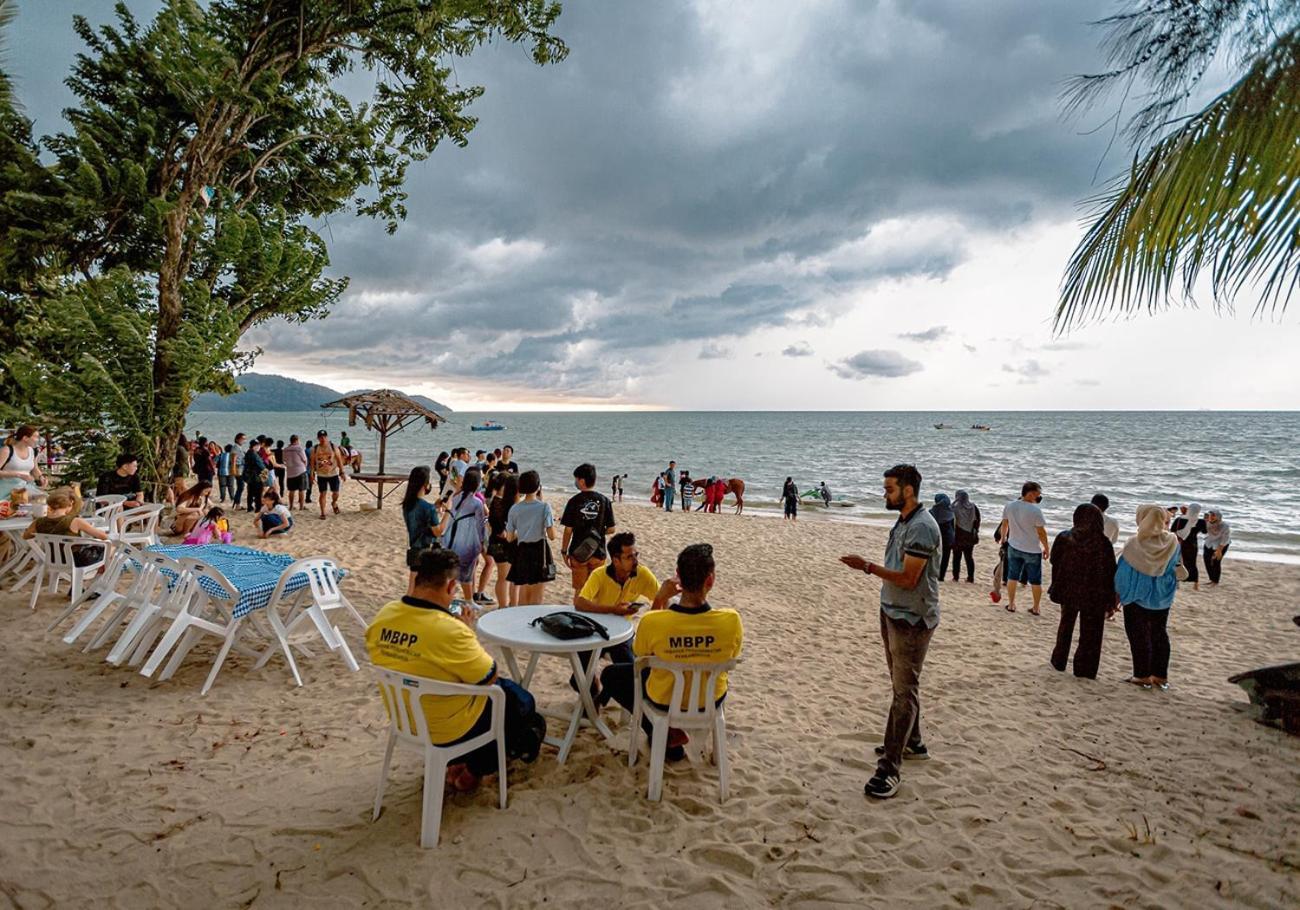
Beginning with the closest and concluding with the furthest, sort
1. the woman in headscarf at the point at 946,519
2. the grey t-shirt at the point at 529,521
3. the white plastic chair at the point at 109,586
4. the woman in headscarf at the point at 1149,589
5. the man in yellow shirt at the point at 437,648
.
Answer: the man in yellow shirt at the point at 437,648, the white plastic chair at the point at 109,586, the woman in headscarf at the point at 1149,589, the grey t-shirt at the point at 529,521, the woman in headscarf at the point at 946,519

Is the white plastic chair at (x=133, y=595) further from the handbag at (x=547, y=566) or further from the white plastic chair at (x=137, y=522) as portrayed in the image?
the handbag at (x=547, y=566)

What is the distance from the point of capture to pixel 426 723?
2.95 metres

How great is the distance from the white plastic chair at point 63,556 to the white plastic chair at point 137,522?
47 centimetres

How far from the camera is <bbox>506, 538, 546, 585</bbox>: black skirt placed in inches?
245

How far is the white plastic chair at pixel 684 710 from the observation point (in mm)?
Answer: 3324

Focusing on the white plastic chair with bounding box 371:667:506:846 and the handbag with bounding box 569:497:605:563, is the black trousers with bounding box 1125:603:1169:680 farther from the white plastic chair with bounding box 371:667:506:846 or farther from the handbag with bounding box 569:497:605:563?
the white plastic chair with bounding box 371:667:506:846

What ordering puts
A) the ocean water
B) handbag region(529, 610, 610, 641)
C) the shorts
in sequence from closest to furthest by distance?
handbag region(529, 610, 610, 641)
the shorts
the ocean water

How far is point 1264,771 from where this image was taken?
13.4 ft

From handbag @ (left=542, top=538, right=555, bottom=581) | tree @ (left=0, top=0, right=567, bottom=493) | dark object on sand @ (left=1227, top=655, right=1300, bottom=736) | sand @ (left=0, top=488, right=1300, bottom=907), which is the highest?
tree @ (left=0, top=0, right=567, bottom=493)

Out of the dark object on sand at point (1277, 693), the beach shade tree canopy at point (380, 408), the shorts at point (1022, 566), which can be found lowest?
the dark object on sand at point (1277, 693)

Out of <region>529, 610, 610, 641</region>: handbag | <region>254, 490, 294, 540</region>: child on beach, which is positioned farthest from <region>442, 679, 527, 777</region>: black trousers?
<region>254, 490, 294, 540</region>: child on beach

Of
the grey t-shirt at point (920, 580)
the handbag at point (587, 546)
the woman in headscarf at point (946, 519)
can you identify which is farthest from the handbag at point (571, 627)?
the woman in headscarf at point (946, 519)

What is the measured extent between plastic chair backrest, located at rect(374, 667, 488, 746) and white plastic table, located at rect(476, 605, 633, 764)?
0.51m

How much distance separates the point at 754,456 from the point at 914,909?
60.3 metres
